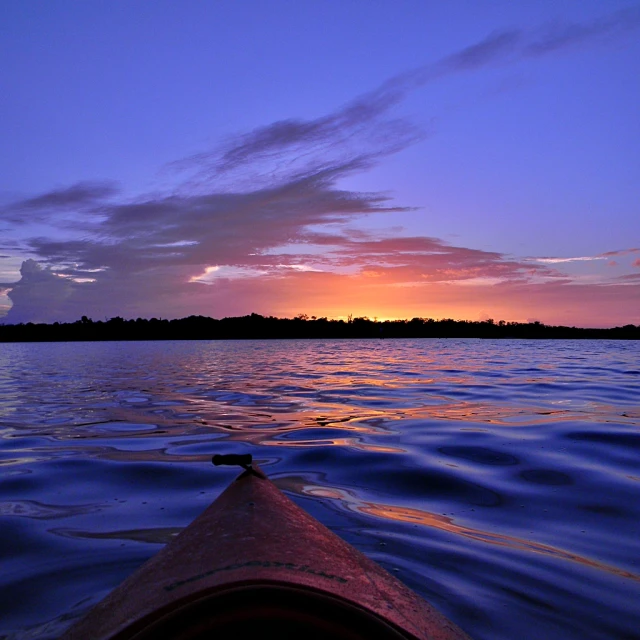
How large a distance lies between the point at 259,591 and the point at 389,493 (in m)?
3.61

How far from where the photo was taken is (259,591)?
1.43 m

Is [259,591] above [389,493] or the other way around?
above

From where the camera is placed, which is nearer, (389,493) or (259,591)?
(259,591)

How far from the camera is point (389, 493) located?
15.9 ft

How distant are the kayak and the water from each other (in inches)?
41.0

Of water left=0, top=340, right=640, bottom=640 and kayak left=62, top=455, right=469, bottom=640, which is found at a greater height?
kayak left=62, top=455, right=469, bottom=640

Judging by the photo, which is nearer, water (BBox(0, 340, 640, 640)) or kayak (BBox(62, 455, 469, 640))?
kayak (BBox(62, 455, 469, 640))

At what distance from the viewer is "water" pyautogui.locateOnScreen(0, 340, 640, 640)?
2941 millimetres

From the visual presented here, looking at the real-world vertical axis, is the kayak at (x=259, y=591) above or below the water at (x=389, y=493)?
above

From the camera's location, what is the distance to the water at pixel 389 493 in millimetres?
2941

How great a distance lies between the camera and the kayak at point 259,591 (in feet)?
4.46

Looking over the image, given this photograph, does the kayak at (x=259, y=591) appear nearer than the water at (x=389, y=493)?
Yes

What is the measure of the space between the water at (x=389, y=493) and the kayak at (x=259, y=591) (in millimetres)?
1043

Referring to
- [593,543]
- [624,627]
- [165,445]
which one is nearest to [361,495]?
[593,543]
